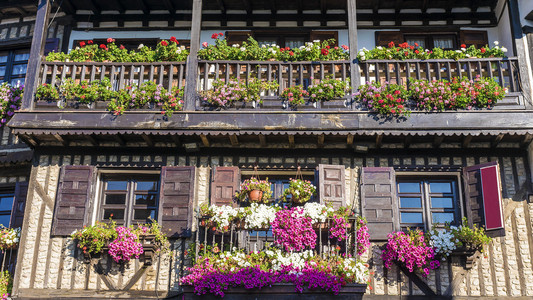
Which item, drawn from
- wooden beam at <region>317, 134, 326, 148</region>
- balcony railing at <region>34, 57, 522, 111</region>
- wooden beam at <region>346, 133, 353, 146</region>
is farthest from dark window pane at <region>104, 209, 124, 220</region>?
wooden beam at <region>346, 133, 353, 146</region>

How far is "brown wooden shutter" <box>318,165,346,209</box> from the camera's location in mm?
12797

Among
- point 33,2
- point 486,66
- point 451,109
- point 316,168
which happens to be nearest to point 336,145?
point 316,168

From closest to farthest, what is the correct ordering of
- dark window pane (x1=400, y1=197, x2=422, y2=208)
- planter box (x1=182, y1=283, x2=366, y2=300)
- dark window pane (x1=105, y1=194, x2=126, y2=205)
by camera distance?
planter box (x1=182, y1=283, x2=366, y2=300)
dark window pane (x1=400, y1=197, x2=422, y2=208)
dark window pane (x1=105, y1=194, x2=126, y2=205)

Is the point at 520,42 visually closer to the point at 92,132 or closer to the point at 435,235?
the point at 435,235

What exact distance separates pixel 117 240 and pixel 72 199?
1557mm

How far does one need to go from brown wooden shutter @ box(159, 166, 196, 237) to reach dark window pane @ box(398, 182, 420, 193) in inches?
164

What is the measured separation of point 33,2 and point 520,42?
35.8 feet

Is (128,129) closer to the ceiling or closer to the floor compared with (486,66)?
closer to the floor

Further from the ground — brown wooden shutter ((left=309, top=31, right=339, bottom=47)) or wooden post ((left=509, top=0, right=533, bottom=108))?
brown wooden shutter ((left=309, top=31, right=339, bottom=47))

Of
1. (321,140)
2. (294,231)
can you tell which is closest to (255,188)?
(294,231)

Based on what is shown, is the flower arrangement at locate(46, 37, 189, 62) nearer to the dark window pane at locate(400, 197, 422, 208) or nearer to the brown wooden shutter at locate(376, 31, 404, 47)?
the brown wooden shutter at locate(376, 31, 404, 47)

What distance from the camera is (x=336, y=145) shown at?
1338 cm

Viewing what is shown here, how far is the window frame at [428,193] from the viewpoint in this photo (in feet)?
43.0

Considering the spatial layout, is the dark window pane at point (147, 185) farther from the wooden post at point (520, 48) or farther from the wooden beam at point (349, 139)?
the wooden post at point (520, 48)
